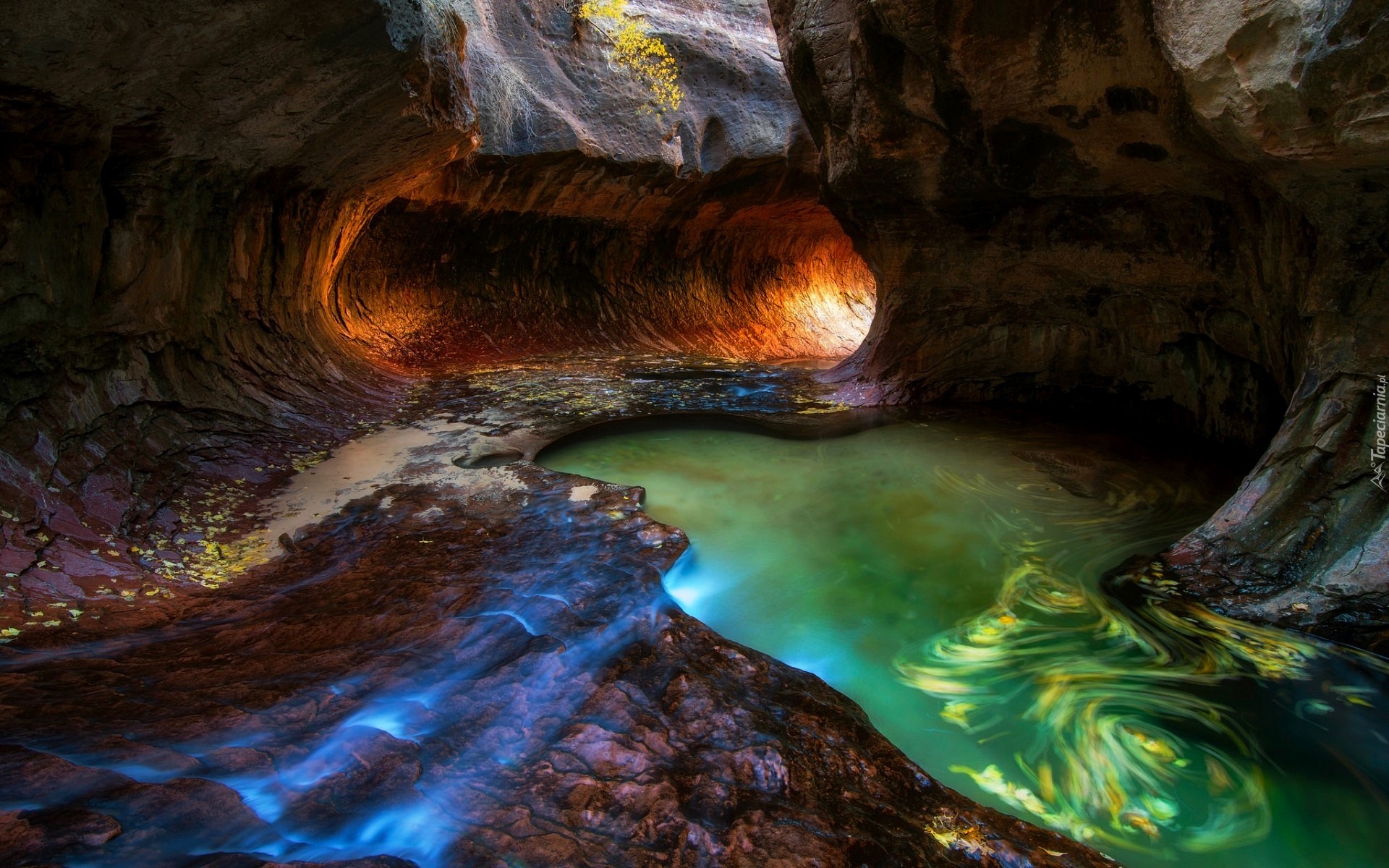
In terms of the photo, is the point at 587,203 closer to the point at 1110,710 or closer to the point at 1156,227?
the point at 1156,227

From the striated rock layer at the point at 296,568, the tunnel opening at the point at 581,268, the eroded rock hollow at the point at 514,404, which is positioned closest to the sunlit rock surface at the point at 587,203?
the tunnel opening at the point at 581,268

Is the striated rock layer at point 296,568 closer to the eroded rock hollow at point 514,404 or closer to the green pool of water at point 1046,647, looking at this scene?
the eroded rock hollow at point 514,404

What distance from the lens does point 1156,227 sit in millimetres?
6129

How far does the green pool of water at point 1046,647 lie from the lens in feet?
8.64

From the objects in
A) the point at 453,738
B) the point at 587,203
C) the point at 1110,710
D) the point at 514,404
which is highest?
the point at 587,203

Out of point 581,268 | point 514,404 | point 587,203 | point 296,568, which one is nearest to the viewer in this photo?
point 296,568

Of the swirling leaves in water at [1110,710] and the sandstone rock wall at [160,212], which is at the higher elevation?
the sandstone rock wall at [160,212]

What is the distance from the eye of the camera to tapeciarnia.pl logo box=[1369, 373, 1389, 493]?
3592 mm

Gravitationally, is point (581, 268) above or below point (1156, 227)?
below

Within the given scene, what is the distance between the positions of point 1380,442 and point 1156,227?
3.09 m

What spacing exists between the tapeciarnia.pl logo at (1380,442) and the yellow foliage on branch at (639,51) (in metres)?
9.85

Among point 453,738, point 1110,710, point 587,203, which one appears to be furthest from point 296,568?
point 587,203

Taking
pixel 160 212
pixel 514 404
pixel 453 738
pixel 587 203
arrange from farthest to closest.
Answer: pixel 587 203 < pixel 514 404 < pixel 160 212 < pixel 453 738

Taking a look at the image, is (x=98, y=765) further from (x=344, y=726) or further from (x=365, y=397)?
(x=365, y=397)
